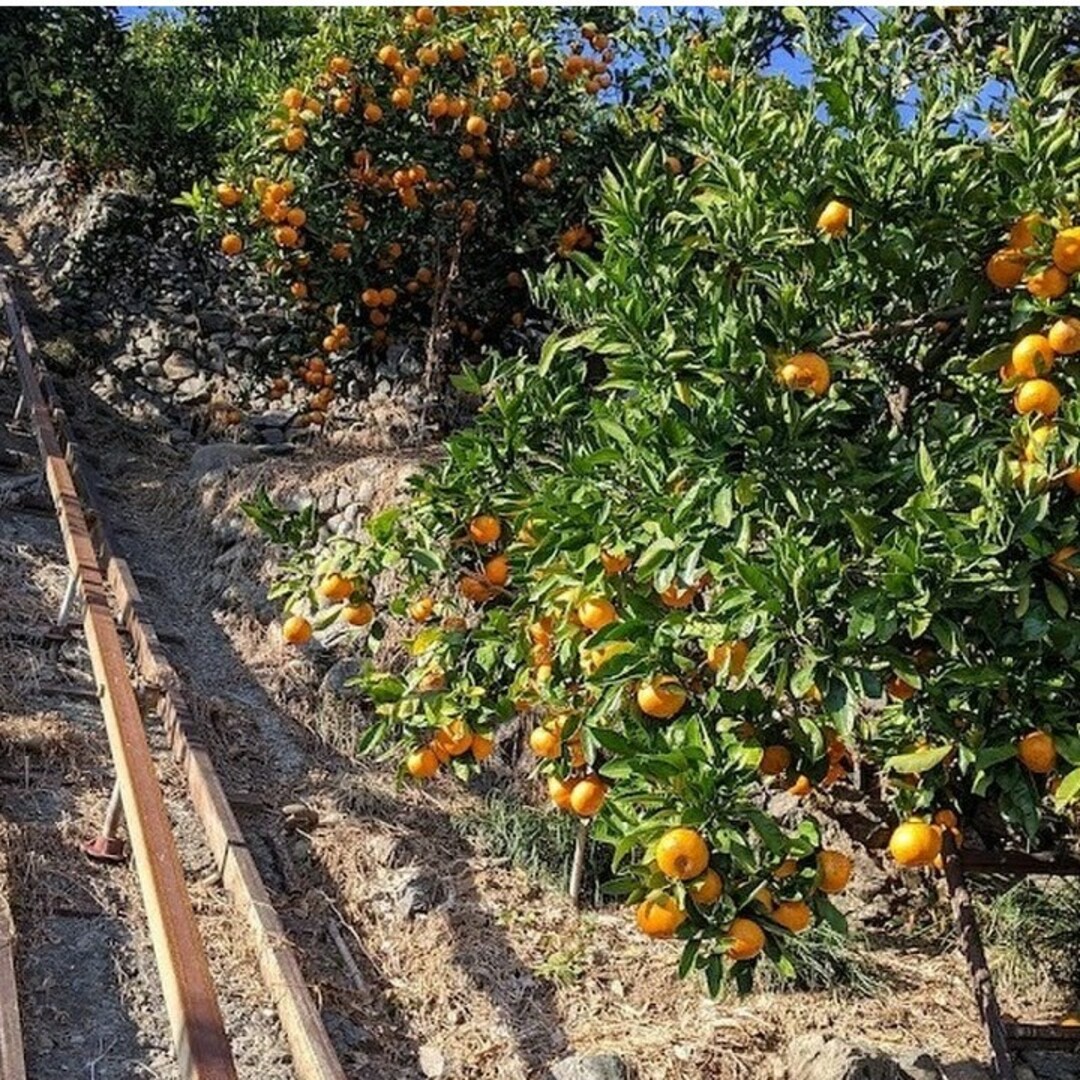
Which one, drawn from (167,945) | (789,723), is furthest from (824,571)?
(167,945)

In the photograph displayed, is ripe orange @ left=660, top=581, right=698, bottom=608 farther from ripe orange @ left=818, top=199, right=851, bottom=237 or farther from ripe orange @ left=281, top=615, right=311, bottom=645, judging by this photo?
ripe orange @ left=281, top=615, right=311, bottom=645

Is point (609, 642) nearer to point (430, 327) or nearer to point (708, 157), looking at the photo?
point (708, 157)

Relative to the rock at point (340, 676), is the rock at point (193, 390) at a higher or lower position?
higher

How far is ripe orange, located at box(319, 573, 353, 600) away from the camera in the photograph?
4062mm

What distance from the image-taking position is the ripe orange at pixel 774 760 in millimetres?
3006

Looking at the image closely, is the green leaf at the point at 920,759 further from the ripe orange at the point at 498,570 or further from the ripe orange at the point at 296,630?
the ripe orange at the point at 296,630

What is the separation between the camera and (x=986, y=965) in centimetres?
333

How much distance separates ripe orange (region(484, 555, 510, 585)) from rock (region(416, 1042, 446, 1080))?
1.47 meters

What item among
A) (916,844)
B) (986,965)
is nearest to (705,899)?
(916,844)

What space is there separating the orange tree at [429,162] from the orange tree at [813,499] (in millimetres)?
4143

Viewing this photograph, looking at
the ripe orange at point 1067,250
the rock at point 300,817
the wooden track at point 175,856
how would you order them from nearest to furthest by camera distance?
1. the wooden track at point 175,856
2. the ripe orange at point 1067,250
3. the rock at point 300,817

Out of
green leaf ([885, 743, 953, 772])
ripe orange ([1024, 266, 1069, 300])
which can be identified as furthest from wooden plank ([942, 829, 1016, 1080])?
ripe orange ([1024, 266, 1069, 300])

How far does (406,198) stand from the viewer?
7852mm

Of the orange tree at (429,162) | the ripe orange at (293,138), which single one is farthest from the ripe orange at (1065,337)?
the ripe orange at (293,138)
